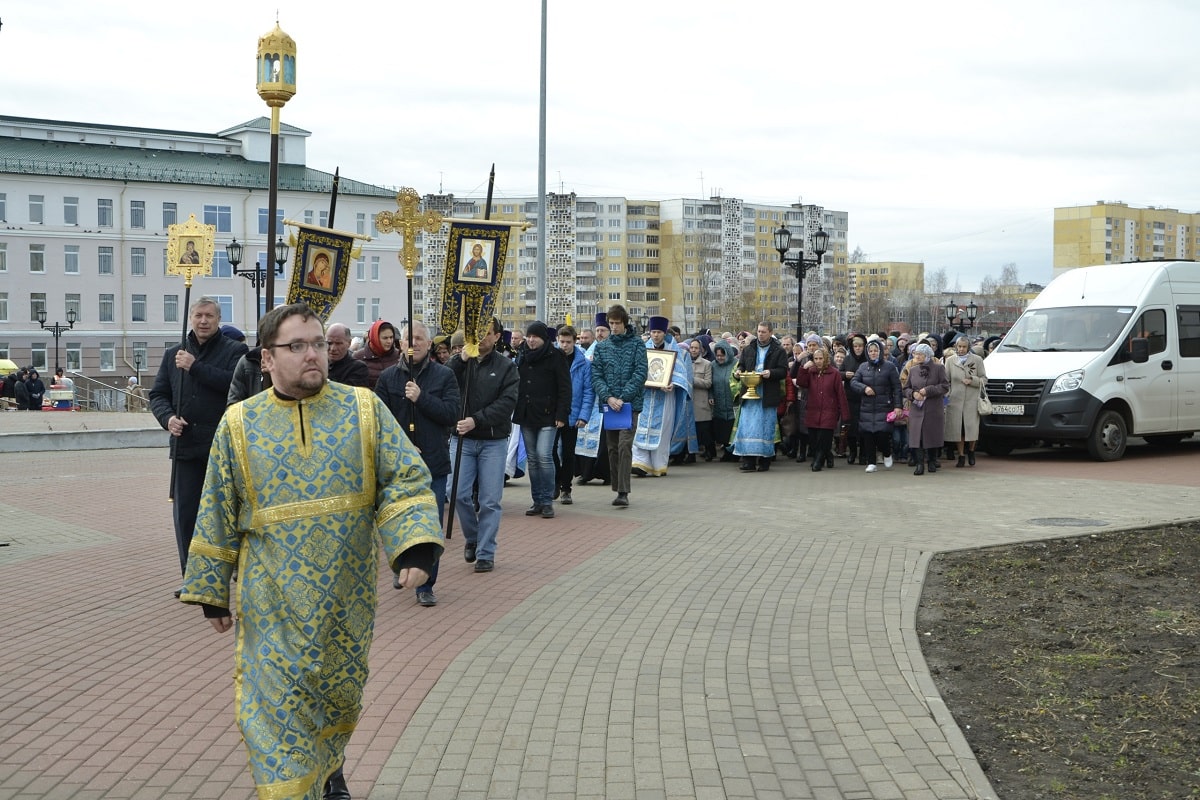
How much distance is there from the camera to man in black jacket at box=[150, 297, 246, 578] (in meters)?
8.43

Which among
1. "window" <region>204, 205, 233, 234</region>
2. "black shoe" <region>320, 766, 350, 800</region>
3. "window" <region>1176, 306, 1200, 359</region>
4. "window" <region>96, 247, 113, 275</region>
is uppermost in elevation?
"window" <region>204, 205, 233, 234</region>

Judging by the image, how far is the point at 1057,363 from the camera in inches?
738

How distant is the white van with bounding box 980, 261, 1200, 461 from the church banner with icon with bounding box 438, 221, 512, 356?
34.8ft

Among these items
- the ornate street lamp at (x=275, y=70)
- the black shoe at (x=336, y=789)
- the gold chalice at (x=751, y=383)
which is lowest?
the black shoe at (x=336, y=789)

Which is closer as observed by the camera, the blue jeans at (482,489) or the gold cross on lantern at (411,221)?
the blue jeans at (482,489)

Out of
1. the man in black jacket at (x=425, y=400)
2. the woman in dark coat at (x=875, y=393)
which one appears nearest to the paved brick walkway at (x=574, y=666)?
the man in black jacket at (x=425, y=400)

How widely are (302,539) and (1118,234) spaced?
87226 mm

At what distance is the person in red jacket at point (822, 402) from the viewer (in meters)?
18.0

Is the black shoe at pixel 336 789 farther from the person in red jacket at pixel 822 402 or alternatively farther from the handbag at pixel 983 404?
the handbag at pixel 983 404

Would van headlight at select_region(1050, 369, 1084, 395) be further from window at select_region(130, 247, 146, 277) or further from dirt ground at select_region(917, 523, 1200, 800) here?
window at select_region(130, 247, 146, 277)

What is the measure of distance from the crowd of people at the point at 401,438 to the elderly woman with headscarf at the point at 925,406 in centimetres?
3

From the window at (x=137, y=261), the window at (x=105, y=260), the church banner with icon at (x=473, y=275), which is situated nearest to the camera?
the church banner with icon at (x=473, y=275)

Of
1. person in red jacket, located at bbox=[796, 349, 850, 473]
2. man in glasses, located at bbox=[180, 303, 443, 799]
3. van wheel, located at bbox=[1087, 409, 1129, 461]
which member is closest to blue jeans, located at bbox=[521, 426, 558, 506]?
person in red jacket, located at bbox=[796, 349, 850, 473]

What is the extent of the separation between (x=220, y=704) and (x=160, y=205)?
72772 mm
